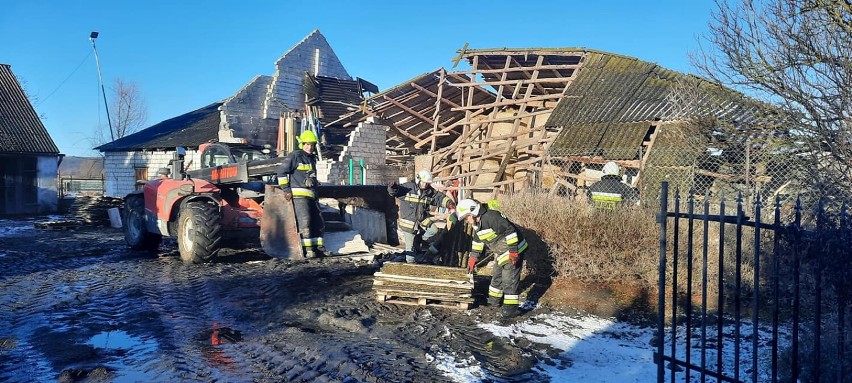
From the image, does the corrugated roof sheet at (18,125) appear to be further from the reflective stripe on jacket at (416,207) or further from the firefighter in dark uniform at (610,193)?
the firefighter in dark uniform at (610,193)

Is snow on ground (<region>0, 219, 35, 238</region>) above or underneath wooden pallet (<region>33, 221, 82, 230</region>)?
underneath

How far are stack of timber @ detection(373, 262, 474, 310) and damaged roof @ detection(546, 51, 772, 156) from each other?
21.6ft

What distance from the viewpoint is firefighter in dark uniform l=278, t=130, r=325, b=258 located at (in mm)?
9414

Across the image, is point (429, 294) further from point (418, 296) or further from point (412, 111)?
point (412, 111)

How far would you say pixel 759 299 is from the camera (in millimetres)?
6629

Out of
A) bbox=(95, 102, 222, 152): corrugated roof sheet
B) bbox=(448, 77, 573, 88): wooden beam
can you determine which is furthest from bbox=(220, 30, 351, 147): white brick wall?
bbox=(448, 77, 573, 88): wooden beam

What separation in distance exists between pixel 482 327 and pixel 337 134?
714 inches

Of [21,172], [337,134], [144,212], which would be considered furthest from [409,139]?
[21,172]

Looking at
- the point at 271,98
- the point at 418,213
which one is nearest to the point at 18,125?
the point at 271,98

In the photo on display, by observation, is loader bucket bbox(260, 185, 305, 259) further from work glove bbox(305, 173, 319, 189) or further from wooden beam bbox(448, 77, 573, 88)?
wooden beam bbox(448, 77, 573, 88)

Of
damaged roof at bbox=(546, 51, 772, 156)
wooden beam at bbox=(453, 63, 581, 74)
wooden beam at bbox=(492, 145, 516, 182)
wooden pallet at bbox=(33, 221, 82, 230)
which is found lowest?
wooden pallet at bbox=(33, 221, 82, 230)

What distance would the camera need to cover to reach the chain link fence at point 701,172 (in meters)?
9.09

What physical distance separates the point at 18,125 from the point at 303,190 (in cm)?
2095

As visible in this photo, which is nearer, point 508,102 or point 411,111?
point 508,102
